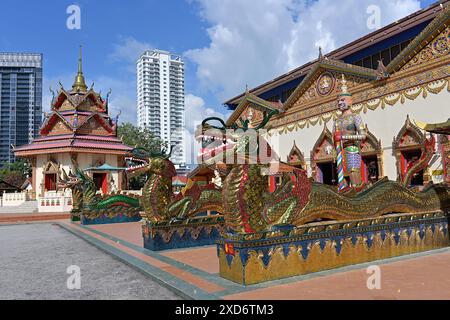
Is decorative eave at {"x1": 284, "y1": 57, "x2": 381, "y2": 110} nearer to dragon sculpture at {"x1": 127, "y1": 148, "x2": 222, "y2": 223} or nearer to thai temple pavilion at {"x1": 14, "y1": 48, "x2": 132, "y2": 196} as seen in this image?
dragon sculpture at {"x1": 127, "y1": 148, "x2": 222, "y2": 223}

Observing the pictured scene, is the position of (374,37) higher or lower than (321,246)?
higher

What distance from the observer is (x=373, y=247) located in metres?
6.43

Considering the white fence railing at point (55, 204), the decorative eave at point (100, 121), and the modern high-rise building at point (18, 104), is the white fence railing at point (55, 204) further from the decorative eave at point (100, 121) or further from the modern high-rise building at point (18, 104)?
the modern high-rise building at point (18, 104)

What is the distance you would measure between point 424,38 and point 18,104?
9759cm

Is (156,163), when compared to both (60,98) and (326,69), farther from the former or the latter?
(60,98)

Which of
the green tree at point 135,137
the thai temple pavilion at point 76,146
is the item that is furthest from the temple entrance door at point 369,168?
the green tree at point 135,137

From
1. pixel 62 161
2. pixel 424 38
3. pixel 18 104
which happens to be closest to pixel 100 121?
pixel 62 161

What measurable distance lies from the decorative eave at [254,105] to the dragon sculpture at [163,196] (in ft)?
37.9

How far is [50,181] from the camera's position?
2867 centimetres

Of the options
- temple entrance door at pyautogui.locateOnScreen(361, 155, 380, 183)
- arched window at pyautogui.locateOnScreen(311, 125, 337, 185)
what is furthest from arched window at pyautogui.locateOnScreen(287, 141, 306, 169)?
temple entrance door at pyautogui.locateOnScreen(361, 155, 380, 183)

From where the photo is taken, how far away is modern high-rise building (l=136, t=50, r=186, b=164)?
117 metres

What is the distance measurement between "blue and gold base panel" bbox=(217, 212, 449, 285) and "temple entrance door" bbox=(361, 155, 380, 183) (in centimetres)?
764
